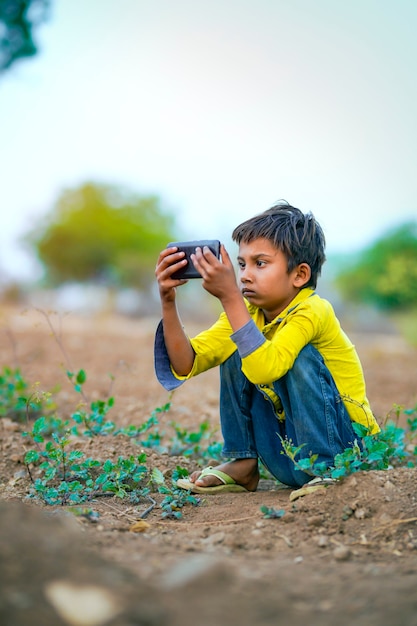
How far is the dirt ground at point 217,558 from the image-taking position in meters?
1.31

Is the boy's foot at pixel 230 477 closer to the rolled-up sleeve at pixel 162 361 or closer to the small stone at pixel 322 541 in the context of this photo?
the rolled-up sleeve at pixel 162 361

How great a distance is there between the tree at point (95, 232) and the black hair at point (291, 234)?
74.2 ft

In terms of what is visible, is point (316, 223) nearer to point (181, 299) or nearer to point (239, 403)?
point (239, 403)

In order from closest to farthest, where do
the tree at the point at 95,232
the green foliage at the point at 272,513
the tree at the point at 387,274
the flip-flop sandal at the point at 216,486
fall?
the green foliage at the point at 272,513 → the flip-flop sandal at the point at 216,486 → the tree at the point at 387,274 → the tree at the point at 95,232

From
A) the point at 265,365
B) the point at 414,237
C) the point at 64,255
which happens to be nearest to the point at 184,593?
the point at 265,365

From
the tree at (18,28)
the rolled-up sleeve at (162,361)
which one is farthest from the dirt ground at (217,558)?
the tree at (18,28)

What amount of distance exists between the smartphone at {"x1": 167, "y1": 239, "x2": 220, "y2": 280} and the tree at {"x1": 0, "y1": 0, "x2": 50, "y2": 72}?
276 inches

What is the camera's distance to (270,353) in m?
2.35

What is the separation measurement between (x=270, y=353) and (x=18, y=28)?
758 centimetres

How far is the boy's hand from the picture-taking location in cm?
238

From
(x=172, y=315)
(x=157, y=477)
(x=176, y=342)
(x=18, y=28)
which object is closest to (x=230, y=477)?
(x=157, y=477)

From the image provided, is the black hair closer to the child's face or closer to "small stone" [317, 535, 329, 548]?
the child's face

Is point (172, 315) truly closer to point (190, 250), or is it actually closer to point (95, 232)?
point (190, 250)

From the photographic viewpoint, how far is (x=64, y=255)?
26.8 metres
